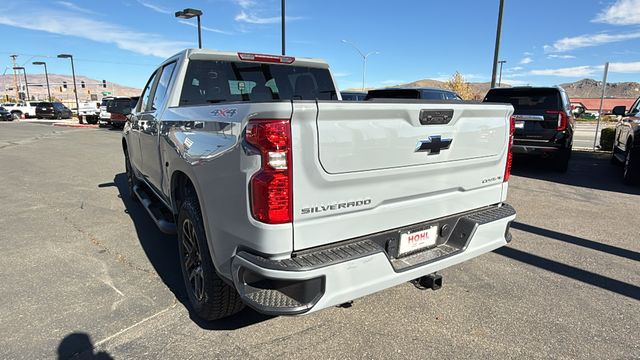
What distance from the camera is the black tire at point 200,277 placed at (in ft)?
8.56

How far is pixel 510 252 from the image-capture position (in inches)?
169

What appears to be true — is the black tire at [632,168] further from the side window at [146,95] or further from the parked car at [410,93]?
the side window at [146,95]

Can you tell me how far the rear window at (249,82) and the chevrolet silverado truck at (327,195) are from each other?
56 centimetres

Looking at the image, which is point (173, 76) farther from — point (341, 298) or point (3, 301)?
point (341, 298)

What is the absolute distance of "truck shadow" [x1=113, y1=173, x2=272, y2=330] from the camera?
2.90 metres

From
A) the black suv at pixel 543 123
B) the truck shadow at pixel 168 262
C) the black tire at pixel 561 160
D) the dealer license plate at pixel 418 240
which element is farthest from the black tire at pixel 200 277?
the black tire at pixel 561 160

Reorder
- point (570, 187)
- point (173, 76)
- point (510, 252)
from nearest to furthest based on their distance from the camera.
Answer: point (173, 76), point (510, 252), point (570, 187)

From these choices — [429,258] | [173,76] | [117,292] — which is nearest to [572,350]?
[429,258]

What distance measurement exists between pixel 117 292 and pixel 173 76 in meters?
2.05

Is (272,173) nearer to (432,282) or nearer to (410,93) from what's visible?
(432,282)

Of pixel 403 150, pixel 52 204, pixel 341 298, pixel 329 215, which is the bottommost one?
pixel 52 204

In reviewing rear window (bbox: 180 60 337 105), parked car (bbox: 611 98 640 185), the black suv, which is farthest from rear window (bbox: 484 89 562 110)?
rear window (bbox: 180 60 337 105)

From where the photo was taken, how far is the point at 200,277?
2.87 m

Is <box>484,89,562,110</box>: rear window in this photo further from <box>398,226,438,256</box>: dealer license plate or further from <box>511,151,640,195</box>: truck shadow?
<box>398,226,438,256</box>: dealer license plate
